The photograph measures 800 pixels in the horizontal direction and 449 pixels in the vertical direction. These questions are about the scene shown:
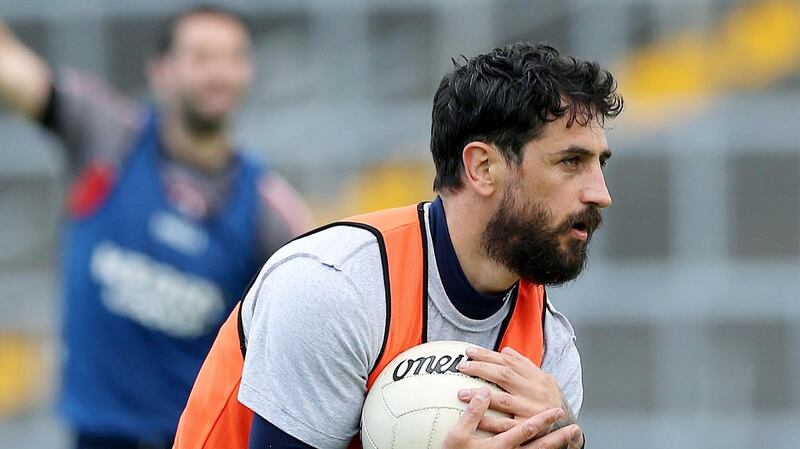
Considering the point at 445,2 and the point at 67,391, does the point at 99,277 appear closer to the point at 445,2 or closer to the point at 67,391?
the point at 67,391

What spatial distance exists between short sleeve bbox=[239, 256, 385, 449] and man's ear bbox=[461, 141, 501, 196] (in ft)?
1.39

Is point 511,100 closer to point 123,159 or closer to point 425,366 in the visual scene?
point 425,366

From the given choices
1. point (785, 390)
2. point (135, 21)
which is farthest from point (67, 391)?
point (785, 390)

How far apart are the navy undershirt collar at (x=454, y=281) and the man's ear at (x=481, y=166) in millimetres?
115

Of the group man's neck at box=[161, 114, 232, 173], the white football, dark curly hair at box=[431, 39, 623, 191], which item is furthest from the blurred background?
the white football

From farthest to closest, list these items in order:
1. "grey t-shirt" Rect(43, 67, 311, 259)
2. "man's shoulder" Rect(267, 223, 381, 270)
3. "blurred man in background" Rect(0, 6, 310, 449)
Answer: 1. "grey t-shirt" Rect(43, 67, 311, 259)
2. "blurred man in background" Rect(0, 6, 310, 449)
3. "man's shoulder" Rect(267, 223, 381, 270)

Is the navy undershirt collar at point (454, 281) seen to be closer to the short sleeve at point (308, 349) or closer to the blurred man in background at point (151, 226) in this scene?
the short sleeve at point (308, 349)

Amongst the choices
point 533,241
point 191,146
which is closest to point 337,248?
point 533,241

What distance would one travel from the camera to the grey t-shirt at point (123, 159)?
Result: 5.74 meters

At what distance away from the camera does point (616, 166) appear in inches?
427

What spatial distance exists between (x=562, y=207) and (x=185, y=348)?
2.42 m

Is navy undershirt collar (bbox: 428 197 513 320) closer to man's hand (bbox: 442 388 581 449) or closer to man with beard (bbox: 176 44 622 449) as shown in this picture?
man with beard (bbox: 176 44 622 449)

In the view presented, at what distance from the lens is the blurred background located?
35.0 feet

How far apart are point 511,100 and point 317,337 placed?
0.70 meters
